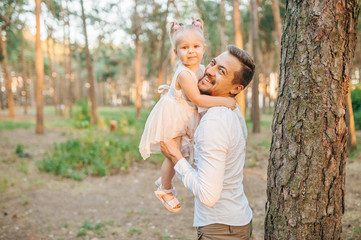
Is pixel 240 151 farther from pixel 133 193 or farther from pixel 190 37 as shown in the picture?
pixel 133 193

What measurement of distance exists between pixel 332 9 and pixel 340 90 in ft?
1.49

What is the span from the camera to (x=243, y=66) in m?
1.71

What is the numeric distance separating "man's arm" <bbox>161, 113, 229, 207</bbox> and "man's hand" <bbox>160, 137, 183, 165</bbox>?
257mm

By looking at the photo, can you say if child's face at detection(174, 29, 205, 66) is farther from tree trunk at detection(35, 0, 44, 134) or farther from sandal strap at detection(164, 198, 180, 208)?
tree trunk at detection(35, 0, 44, 134)

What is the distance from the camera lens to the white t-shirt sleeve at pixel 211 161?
148 cm

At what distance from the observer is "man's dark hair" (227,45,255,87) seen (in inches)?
66.5

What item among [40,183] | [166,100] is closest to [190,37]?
[166,100]

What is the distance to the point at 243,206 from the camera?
5.61ft

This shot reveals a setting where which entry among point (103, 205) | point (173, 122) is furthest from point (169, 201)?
point (103, 205)

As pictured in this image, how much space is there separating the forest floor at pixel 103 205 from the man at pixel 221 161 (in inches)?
102

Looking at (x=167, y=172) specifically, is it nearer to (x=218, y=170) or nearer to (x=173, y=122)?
(x=173, y=122)

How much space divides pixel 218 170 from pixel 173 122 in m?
0.60

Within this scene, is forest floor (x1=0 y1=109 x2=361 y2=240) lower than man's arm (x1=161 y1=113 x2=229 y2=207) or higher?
lower

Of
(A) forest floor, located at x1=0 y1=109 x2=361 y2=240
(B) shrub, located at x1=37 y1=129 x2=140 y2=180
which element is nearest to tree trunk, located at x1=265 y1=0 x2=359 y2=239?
(A) forest floor, located at x1=0 y1=109 x2=361 y2=240
